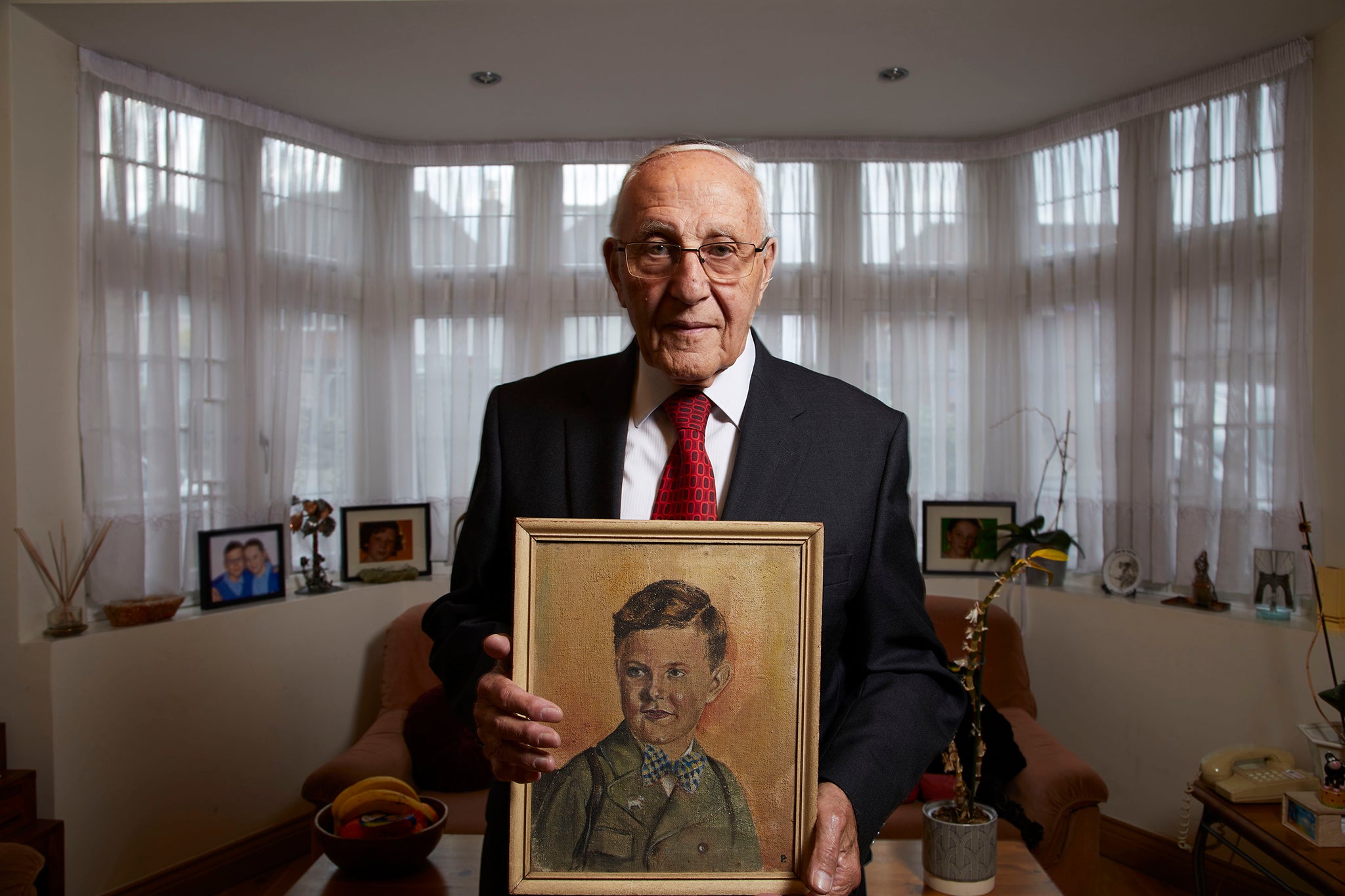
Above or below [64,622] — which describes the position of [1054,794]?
below

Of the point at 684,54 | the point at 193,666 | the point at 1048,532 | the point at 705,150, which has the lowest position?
the point at 193,666

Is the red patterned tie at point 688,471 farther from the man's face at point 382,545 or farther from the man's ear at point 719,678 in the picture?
the man's face at point 382,545

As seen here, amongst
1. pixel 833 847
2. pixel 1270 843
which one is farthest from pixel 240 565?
pixel 1270 843

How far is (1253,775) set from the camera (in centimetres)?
282

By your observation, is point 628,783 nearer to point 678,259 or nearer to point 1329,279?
point 678,259

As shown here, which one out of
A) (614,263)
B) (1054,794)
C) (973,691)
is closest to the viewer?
(614,263)

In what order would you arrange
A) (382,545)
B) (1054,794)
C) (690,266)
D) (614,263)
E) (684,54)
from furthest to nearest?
(382,545), (684,54), (1054,794), (614,263), (690,266)

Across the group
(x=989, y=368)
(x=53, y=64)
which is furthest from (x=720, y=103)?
(x=53, y=64)

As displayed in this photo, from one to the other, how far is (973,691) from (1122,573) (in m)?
2.08

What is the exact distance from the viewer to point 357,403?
4648mm

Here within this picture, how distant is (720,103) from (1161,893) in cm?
366

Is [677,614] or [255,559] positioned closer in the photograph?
[677,614]

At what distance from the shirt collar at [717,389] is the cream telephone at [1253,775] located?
7.67ft

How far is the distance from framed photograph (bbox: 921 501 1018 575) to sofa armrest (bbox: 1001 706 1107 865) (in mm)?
1233
